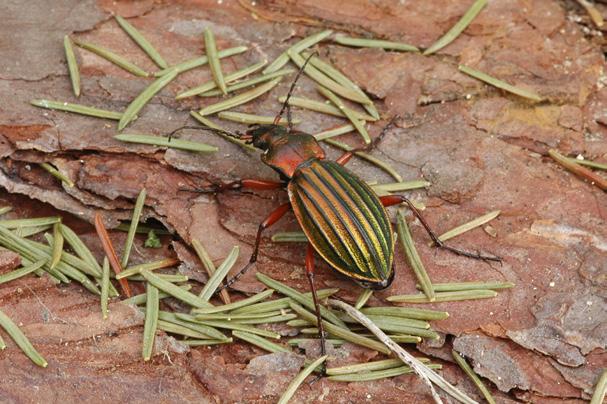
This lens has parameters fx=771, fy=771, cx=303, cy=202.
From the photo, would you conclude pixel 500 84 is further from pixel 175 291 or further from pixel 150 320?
pixel 150 320

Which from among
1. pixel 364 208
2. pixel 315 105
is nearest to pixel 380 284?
pixel 364 208

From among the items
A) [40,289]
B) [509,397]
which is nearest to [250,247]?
[40,289]

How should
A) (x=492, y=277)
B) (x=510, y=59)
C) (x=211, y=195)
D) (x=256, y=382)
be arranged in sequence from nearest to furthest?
1. (x=256, y=382)
2. (x=492, y=277)
3. (x=211, y=195)
4. (x=510, y=59)

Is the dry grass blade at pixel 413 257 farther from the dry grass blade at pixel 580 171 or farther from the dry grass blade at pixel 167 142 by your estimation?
the dry grass blade at pixel 167 142

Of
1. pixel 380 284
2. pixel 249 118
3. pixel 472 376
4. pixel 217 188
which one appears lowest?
pixel 472 376

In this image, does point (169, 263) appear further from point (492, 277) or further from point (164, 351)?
point (492, 277)

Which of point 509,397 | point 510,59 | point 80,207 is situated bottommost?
point 509,397
